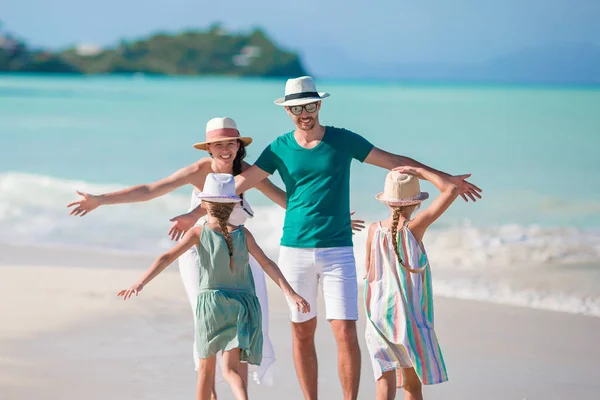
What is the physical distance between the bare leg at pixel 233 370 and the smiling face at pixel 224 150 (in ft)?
3.37

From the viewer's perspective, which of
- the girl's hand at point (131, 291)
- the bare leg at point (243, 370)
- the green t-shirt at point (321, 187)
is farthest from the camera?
the green t-shirt at point (321, 187)

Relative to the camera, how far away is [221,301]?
470 centimetres

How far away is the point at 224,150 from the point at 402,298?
1214mm

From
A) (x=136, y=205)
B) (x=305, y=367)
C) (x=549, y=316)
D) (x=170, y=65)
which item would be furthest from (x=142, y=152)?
(x=170, y=65)

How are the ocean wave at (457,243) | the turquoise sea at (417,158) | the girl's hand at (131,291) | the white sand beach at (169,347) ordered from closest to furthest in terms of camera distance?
the girl's hand at (131,291) < the white sand beach at (169,347) < the ocean wave at (457,243) < the turquoise sea at (417,158)

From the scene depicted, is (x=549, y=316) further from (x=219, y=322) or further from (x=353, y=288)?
(x=219, y=322)

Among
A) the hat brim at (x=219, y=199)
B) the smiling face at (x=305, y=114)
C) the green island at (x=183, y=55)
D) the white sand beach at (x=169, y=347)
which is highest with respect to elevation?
the green island at (x=183, y=55)

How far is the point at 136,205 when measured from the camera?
14.8m

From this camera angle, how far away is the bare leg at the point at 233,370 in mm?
4668

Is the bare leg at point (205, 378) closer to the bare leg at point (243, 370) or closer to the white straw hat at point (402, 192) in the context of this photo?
the bare leg at point (243, 370)

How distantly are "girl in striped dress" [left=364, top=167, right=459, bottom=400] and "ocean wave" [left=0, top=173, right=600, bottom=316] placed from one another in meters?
4.33

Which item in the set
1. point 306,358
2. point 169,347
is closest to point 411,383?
point 306,358

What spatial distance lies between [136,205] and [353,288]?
10.1m

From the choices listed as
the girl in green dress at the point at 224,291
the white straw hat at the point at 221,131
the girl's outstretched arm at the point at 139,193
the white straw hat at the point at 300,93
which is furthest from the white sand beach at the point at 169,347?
the white straw hat at the point at 300,93
